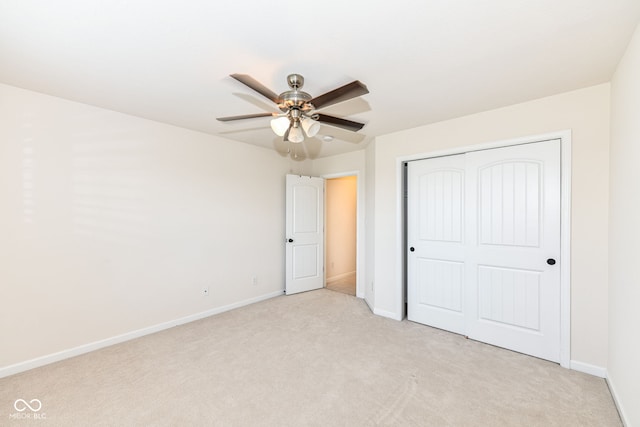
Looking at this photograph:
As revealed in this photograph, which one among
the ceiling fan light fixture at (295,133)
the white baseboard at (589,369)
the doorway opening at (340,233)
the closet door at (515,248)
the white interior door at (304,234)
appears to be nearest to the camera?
the ceiling fan light fixture at (295,133)

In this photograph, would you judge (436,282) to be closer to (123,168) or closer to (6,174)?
(123,168)

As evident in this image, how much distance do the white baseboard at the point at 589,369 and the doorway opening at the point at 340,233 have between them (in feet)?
10.2

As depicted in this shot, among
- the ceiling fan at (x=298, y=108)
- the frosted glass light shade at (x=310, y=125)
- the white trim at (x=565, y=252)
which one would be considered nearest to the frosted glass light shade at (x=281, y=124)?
the ceiling fan at (x=298, y=108)

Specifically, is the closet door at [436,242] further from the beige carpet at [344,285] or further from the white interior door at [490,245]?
the beige carpet at [344,285]

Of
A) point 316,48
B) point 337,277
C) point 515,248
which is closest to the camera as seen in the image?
point 316,48

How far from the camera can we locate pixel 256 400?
2.01 meters

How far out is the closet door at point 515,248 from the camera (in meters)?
2.54

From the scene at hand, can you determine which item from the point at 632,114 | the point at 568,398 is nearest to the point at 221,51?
the point at 632,114

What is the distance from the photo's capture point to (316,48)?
1.79 metres

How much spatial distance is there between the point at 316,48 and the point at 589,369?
11.1 feet

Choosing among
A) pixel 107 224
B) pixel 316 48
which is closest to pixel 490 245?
pixel 316 48

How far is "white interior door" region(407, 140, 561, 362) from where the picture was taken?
8.43ft

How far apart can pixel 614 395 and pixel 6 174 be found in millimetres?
5090

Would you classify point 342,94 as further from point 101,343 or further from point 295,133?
point 101,343
